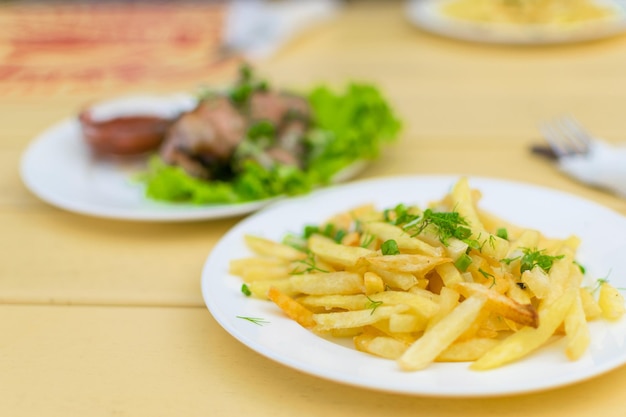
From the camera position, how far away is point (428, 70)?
4.27m

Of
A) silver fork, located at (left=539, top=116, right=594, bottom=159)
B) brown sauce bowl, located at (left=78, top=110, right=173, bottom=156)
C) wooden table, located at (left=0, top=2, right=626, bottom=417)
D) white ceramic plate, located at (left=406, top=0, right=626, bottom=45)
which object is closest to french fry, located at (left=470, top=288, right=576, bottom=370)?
wooden table, located at (left=0, top=2, right=626, bottom=417)

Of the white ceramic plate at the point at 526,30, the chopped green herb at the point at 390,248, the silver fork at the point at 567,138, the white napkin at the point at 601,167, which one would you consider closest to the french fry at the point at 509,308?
the chopped green herb at the point at 390,248

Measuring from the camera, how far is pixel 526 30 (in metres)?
4.45

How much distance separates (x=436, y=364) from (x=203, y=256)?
3.26ft

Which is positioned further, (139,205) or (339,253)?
(139,205)

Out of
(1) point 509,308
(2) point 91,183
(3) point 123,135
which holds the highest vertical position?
(1) point 509,308

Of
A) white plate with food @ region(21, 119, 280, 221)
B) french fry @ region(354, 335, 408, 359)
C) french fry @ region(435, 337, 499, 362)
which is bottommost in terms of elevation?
white plate with food @ region(21, 119, 280, 221)

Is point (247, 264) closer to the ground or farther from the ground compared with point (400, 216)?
closer to the ground

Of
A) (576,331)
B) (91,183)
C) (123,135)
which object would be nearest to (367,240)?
(576,331)

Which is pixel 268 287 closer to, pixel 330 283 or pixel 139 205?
pixel 330 283

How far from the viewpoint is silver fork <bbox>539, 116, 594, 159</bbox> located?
293 centimetres

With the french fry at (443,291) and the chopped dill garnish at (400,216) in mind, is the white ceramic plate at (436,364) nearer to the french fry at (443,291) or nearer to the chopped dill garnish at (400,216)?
the french fry at (443,291)

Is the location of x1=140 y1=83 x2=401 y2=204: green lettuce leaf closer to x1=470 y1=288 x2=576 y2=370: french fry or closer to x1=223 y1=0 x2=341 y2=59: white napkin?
x1=470 y1=288 x2=576 y2=370: french fry

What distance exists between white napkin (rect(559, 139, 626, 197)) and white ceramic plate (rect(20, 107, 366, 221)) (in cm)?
74
